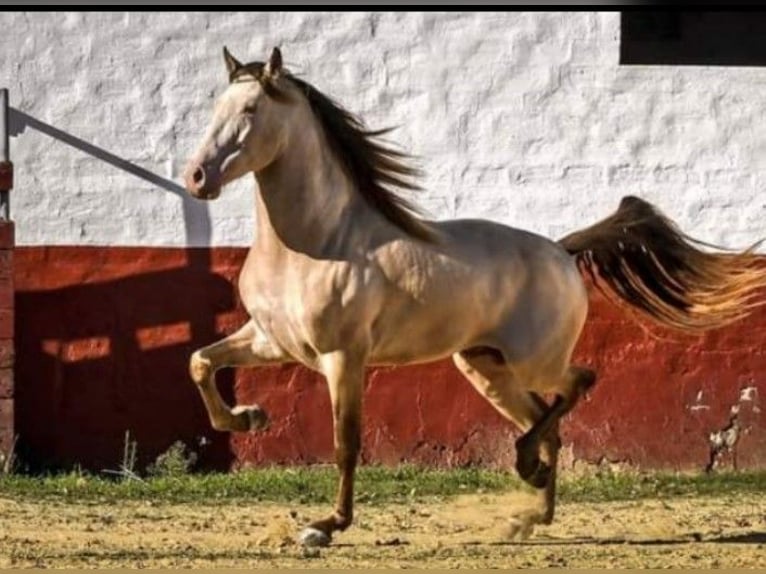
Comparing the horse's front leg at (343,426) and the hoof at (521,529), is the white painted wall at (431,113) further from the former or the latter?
the horse's front leg at (343,426)

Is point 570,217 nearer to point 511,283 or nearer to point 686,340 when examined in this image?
point 686,340

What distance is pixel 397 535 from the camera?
365 inches

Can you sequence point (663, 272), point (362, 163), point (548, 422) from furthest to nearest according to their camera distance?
point (663, 272), point (548, 422), point (362, 163)

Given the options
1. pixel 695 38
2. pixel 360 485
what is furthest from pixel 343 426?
pixel 695 38

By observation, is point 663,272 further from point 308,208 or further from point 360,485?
point 360,485

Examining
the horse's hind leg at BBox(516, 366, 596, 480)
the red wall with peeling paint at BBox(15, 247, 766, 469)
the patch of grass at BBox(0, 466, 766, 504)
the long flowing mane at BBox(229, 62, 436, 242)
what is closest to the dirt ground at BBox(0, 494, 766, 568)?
the patch of grass at BBox(0, 466, 766, 504)

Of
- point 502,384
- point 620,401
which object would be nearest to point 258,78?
point 502,384

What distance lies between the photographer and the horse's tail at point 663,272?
31.1ft

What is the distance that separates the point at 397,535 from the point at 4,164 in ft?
10.1

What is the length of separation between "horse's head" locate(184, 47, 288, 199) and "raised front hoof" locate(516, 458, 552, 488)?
1618 mm

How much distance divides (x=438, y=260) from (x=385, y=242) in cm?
23

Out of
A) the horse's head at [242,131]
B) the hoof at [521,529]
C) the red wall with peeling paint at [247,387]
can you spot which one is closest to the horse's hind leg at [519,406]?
the hoof at [521,529]

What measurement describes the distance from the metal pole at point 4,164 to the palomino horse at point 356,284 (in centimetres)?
264

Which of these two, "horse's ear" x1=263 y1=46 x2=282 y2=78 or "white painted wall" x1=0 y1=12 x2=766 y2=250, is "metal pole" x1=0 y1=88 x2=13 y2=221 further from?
"horse's ear" x1=263 y1=46 x2=282 y2=78
